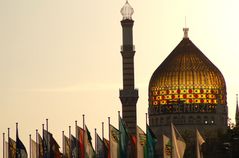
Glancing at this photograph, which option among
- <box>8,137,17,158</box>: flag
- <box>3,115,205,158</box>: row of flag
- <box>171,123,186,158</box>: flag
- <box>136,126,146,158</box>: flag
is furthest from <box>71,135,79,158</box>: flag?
<box>171,123,186,158</box>: flag

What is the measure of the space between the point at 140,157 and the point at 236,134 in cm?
3702

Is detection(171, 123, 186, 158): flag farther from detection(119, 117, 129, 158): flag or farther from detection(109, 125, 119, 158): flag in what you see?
detection(109, 125, 119, 158): flag

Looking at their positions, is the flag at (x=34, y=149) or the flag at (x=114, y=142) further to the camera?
the flag at (x=34, y=149)

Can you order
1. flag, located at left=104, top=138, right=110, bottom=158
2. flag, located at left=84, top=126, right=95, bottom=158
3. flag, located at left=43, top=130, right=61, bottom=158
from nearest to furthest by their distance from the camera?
1. flag, located at left=104, top=138, right=110, bottom=158
2. flag, located at left=84, top=126, right=95, bottom=158
3. flag, located at left=43, top=130, right=61, bottom=158

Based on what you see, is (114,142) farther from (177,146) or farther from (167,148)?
(177,146)

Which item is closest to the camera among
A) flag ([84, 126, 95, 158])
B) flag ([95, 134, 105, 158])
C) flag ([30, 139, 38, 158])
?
flag ([84, 126, 95, 158])

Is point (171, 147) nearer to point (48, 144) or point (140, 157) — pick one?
point (140, 157)

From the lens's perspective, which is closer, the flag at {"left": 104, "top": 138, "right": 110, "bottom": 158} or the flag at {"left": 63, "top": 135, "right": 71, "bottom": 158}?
the flag at {"left": 104, "top": 138, "right": 110, "bottom": 158}

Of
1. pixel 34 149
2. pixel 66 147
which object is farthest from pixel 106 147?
pixel 34 149

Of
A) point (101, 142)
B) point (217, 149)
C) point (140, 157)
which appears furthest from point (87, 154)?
point (217, 149)

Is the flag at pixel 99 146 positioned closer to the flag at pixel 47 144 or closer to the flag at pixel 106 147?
the flag at pixel 106 147

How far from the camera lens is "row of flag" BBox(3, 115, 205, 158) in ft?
433

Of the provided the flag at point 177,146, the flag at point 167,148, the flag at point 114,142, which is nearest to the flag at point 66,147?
the flag at point 114,142

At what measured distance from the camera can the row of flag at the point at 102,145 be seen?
433 ft
